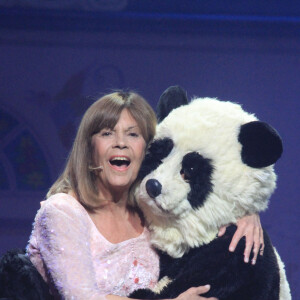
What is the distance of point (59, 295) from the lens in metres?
1.93

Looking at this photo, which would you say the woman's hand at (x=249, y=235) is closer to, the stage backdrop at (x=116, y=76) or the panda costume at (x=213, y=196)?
the panda costume at (x=213, y=196)

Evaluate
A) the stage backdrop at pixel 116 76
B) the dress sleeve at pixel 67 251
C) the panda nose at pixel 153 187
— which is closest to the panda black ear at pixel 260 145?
the panda nose at pixel 153 187

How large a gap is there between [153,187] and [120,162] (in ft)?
0.97

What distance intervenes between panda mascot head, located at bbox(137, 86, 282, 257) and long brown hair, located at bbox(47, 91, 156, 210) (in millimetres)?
191

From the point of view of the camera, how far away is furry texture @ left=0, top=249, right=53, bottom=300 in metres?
1.83

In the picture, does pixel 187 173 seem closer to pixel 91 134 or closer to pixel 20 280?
pixel 91 134

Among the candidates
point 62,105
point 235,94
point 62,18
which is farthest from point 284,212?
point 62,18

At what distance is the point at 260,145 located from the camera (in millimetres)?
1815

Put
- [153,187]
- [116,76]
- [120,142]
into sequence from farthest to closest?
[116,76], [120,142], [153,187]

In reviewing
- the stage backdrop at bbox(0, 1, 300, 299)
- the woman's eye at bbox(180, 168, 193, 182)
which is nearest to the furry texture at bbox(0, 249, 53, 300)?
the woman's eye at bbox(180, 168, 193, 182)

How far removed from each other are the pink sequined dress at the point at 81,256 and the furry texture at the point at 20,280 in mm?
47

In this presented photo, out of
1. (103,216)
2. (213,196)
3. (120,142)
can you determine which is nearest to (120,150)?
(120,142)

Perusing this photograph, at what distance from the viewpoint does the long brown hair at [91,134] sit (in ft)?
6.63

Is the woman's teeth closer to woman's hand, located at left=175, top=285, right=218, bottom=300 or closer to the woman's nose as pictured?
the woman's nose
